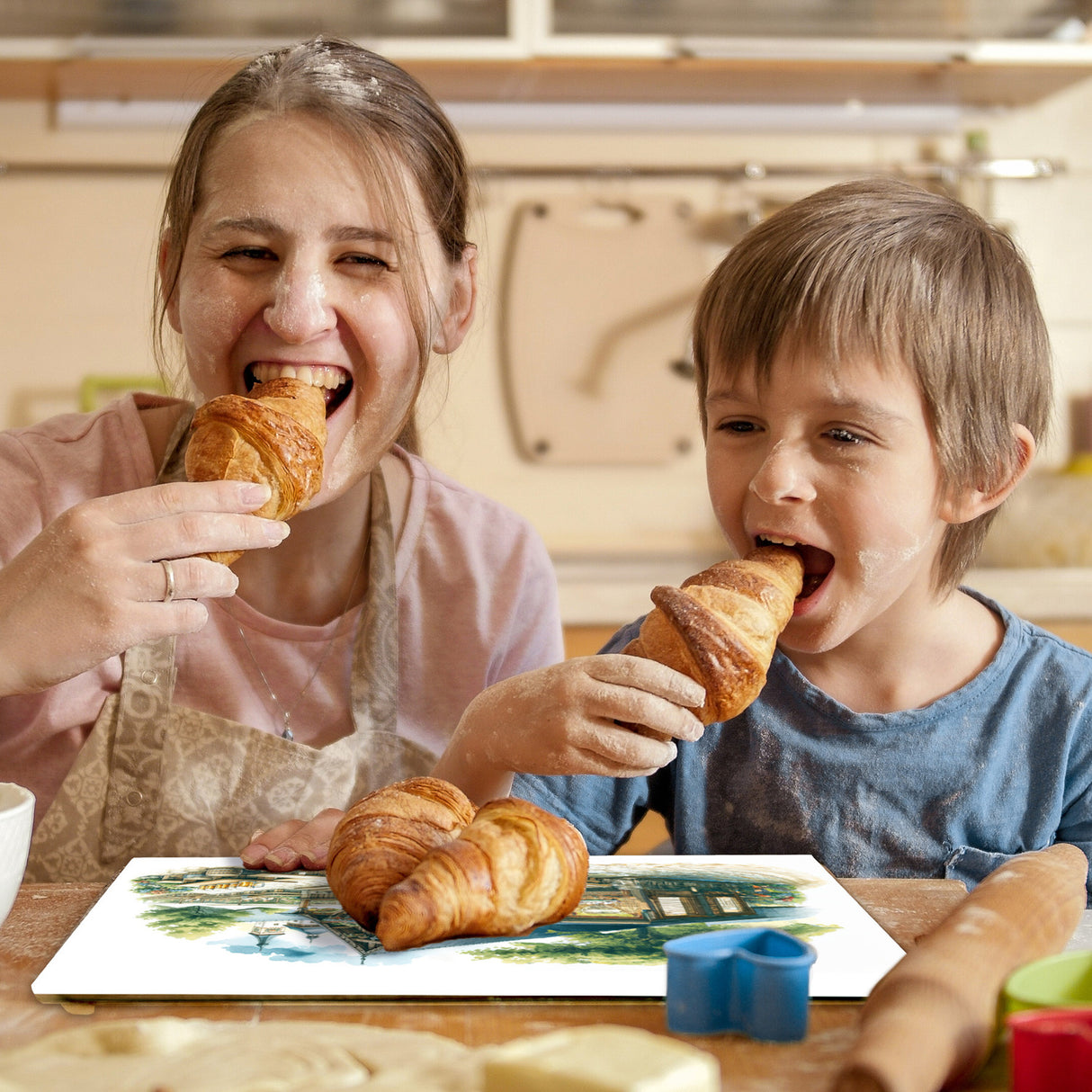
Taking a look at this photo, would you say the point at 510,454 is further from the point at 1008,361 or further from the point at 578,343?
the point at 1008,361

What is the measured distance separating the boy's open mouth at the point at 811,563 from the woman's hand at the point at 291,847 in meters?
0.46

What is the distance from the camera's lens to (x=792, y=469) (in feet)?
3.46

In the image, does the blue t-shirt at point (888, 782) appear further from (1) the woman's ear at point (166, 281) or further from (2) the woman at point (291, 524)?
(1) the woman's ear at point (166, 281)

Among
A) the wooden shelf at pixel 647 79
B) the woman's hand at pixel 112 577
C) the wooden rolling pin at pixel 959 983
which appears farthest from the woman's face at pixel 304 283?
the wooden shelf at pixel 647 79

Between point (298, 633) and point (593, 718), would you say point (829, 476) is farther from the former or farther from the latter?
point (298, 633)

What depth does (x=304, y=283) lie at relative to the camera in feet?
4.05

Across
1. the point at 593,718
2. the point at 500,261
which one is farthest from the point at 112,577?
the point at 500,261

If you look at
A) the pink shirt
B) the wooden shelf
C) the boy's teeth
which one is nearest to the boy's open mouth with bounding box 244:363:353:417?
the boy's teeth

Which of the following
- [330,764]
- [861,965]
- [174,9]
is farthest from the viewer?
[174,9]

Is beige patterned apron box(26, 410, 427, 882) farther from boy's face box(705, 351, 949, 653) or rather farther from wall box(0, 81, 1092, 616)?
wall box(0, 81, 1092, 616)

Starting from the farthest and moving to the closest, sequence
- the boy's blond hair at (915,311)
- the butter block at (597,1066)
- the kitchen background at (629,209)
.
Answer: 1. the kitchen background at (629,209)
2. the boy's blond hair at (915,311)
3. the butter block at (597,1066)

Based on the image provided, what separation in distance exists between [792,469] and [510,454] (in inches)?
78.6

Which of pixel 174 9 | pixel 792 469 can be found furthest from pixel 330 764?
pixel 174 9

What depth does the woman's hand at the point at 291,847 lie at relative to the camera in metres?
0.91
